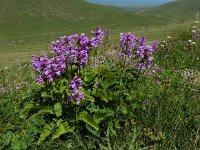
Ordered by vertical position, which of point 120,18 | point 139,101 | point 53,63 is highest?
point 53,63

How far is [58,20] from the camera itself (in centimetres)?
5134

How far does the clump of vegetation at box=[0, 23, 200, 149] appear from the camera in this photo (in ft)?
16.5

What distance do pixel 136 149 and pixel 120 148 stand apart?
0.54 feet

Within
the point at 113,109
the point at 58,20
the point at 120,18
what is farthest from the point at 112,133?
the point at 120,18

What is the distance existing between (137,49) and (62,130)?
1464mm

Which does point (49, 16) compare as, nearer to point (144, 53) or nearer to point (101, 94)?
point (144, 53)

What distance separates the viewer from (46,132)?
5090mm

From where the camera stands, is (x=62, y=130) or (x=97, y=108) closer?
(x=62, y=130)

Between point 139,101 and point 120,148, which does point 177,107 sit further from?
point 120,148

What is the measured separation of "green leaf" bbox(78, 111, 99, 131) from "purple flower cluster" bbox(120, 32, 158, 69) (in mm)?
984

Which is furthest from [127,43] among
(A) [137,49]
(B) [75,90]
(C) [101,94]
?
(B) [75,90]

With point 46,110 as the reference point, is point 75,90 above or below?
above

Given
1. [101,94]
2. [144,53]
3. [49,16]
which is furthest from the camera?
[49,16]

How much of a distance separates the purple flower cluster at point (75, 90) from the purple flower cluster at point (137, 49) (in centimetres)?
89
